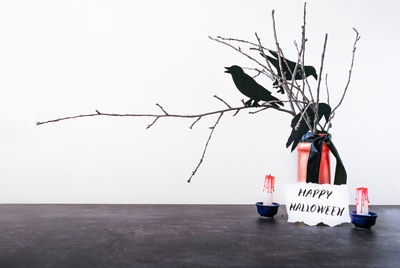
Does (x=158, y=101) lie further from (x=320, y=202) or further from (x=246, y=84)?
(x=320, y=202)

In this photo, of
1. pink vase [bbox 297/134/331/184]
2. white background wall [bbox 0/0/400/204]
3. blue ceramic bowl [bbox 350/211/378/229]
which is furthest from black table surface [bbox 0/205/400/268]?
white background wall [bbox 0/0/400/204]

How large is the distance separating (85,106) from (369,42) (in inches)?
49.6

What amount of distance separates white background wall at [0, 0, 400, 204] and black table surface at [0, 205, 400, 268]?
290 mm

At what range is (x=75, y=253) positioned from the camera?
614 millimetres

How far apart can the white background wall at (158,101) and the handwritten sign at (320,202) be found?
50 centimetres

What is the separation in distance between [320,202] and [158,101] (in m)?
0.76

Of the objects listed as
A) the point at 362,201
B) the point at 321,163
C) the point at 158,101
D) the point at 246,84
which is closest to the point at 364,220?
the point at 362,201

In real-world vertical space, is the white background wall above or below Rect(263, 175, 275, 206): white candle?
above

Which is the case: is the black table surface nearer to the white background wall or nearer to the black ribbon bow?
the black ribbon bow

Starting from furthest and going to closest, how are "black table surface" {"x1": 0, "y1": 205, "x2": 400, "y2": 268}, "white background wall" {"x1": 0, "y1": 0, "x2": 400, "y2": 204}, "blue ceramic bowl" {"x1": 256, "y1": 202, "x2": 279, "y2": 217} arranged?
"white background wall" {"x1": 0, "y1": 0, "x2": 400, "y2": 204} → "blue ceramic bowl" {"x1": 256, "y1": 202, "x2": 279, "y2": 217} → "black table surface" {"x1": 0, "y1": 205, "x2": 400, "y2": 268}

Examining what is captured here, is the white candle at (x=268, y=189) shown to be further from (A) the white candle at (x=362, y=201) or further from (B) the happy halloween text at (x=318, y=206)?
(A) the white candle at (x=362, y=201)

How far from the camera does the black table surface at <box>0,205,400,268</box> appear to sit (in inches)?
23.0

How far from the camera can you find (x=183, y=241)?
2.36 feet

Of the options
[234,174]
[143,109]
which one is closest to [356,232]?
[234,174]
